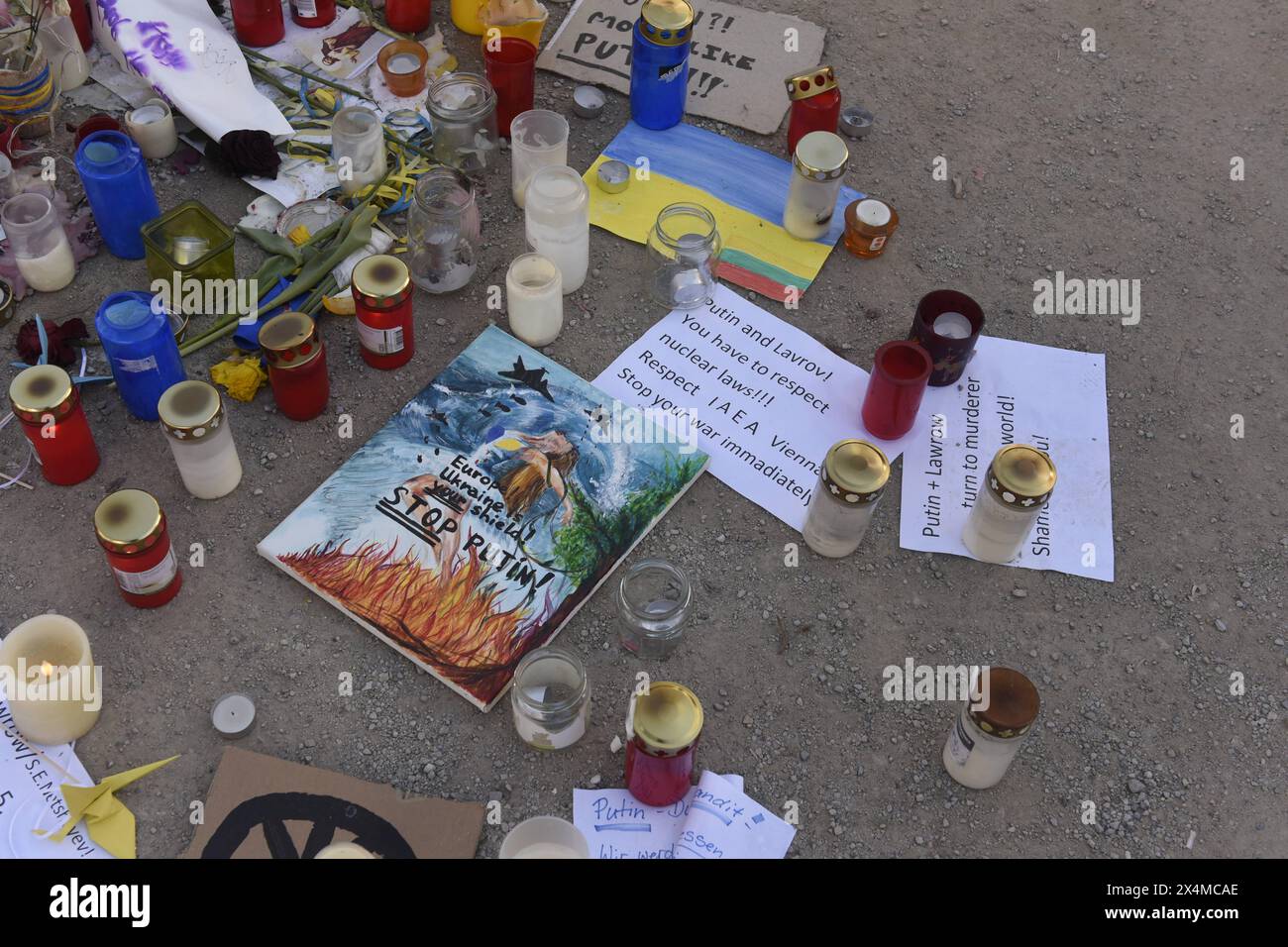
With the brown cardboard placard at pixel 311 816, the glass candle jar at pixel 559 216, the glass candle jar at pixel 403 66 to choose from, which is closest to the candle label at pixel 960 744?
the brown cardboard placard at pixel 311 816

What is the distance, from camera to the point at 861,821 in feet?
5.70

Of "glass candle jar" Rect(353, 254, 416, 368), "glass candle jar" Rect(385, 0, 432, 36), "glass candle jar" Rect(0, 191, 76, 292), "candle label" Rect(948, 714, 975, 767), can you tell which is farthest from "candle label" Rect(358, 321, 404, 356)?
"candle label" Rect(948, 714, 975, 767)

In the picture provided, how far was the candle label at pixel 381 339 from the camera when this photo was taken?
210cm

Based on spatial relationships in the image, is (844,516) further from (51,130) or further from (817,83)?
(51,130)

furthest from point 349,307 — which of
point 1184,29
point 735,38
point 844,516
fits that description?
point 1184,29

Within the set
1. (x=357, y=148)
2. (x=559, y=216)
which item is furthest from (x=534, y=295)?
(x=357, y=148)

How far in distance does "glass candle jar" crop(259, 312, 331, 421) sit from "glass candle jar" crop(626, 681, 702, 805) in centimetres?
80

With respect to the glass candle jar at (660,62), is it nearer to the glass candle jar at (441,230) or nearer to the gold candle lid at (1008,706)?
the glass candle jar at (441,230)

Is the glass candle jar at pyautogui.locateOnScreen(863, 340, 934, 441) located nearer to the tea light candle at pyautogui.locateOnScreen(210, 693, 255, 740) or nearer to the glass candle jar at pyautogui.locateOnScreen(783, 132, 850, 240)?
the glass candle jar at pyautogui.locateOnScreen(783, 132, 850, 240)

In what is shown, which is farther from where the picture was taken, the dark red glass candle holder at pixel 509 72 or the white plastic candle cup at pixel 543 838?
the dark red glass candle holder at pixel 509 72

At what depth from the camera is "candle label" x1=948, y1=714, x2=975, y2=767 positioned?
1.72 metres

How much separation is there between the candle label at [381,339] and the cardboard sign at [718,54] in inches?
34.9

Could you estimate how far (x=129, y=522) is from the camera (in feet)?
5.72

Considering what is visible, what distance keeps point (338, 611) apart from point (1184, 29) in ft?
8.13
